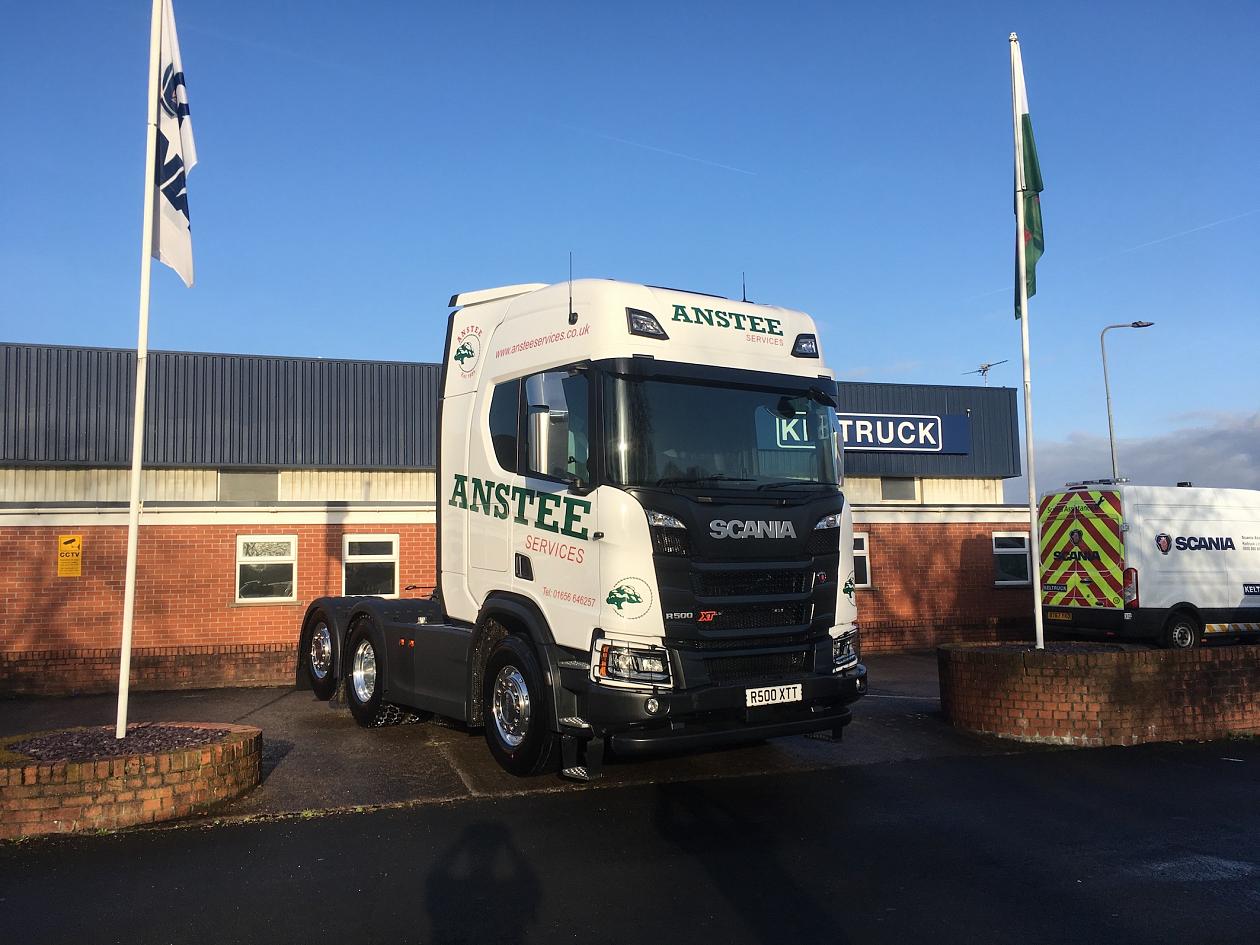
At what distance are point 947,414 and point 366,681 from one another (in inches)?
892

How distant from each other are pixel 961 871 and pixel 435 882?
287 cm

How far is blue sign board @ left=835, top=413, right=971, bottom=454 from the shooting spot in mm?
27641

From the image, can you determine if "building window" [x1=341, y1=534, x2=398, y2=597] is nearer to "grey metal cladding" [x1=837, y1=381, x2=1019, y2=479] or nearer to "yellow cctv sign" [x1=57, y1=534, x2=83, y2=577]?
"yellow cctv sign" [x1=57, y1=534, x2=83, y2=577]

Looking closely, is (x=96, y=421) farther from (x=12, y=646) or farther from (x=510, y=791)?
(x=510, y=791)

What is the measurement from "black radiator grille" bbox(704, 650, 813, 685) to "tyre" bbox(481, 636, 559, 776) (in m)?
1.17

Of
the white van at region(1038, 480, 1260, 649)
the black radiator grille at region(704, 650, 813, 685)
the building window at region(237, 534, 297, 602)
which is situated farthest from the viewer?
the white van at region(1038, 480, 1260, 649)

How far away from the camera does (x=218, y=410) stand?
23.6m

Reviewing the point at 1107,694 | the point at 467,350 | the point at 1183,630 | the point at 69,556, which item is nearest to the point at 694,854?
the point at 467,350

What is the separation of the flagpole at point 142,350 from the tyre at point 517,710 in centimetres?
262

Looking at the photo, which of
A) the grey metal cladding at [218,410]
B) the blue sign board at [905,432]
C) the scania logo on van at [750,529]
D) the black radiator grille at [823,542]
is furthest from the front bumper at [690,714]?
the blue sign board at [905,432]

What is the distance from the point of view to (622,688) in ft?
21.6

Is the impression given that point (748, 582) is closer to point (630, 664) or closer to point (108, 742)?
point (630, 664)

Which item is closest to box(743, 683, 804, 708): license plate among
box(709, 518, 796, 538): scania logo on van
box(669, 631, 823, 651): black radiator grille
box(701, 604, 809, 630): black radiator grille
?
box(669, 631, 823, 651): black radiator grille

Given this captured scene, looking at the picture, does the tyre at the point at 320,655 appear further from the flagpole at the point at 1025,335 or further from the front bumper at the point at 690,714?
the flagpole at the point at 1025,335
